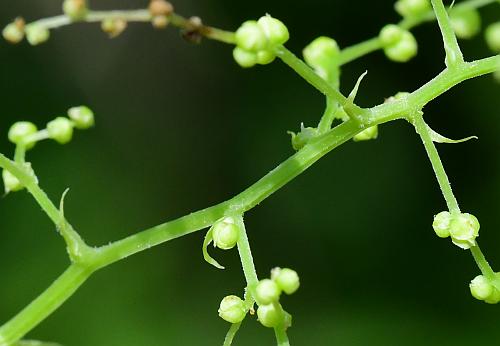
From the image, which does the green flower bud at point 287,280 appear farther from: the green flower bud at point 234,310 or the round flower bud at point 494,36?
the round flower bud at point 494,36

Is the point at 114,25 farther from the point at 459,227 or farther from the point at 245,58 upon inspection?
the point at 459,227

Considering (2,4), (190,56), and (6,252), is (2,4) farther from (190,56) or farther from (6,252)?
(6,252)

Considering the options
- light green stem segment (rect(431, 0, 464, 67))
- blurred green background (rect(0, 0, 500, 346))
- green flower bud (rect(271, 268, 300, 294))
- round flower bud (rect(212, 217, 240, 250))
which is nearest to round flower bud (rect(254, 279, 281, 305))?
green flower bud (rect(271, 268, 300, 294))

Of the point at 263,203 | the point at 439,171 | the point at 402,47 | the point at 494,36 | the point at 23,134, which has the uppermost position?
the point at 263,203

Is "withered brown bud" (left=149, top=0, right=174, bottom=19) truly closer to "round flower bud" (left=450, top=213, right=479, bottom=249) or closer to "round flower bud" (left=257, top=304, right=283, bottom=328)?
"round flower bud" (left=257, top=304, right=283, bottom=328)

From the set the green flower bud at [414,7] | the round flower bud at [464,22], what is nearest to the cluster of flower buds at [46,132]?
the green flower bud at [414,7]

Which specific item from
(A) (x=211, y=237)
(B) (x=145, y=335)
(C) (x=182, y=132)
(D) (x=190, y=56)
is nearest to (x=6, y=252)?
(B) (x=145, y=335)

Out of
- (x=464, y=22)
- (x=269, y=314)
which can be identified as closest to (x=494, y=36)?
(x=464, y=22)
